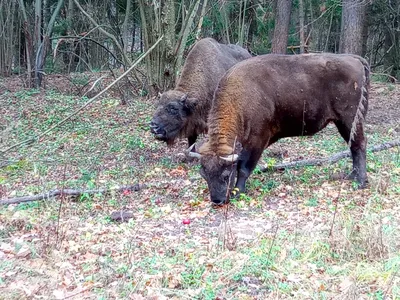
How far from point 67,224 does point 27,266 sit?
1.25m

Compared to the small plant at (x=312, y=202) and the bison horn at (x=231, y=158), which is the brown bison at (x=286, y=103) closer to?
the bison horn at (x=231, y=158)

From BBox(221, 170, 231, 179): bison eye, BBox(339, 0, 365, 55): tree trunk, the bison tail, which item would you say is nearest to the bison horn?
BBox(221, 170, 231, 179): bison eye

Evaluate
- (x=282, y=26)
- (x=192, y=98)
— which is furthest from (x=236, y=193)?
(x=282, y=26)

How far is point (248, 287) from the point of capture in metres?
4.83

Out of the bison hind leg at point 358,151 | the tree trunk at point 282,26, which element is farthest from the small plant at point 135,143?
the tree trunk at point 282,26

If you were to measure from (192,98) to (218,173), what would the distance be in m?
3.43

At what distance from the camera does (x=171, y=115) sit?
1045 centimetres

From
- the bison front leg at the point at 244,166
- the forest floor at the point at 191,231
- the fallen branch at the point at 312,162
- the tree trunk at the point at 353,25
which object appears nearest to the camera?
the forest floor at the point at 191,231

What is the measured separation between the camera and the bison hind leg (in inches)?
324

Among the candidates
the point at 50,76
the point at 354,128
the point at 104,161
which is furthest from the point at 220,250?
the point at 50,76

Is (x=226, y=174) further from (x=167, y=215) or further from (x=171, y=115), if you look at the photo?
(x=171, y=115)

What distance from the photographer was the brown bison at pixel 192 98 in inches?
410

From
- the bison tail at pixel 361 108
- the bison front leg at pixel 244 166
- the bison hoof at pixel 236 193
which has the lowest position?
Result: the bison hoof at pixel 236 193

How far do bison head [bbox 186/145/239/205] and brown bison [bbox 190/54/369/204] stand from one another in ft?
0.84
